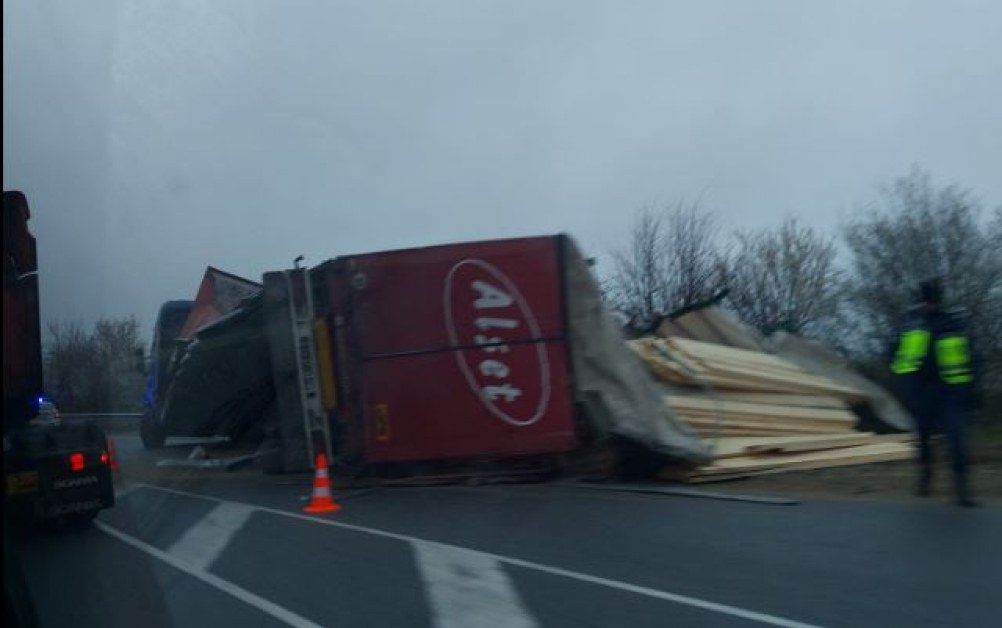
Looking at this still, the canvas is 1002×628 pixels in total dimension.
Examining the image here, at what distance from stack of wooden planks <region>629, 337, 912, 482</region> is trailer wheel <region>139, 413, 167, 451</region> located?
902cm

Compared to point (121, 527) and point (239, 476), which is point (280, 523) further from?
point (239, 476)

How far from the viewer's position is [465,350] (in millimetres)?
12727

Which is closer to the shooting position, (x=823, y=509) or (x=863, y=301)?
(x=823, y=509)

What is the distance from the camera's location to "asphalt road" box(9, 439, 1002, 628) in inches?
255

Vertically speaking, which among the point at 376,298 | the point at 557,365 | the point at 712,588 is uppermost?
the point at 376,298

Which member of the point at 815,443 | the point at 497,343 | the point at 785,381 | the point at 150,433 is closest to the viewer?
the point at 497,343

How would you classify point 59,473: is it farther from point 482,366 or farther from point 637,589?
point 637,589

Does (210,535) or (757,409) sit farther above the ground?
(757,409)

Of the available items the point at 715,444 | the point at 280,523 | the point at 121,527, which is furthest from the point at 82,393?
the point at 715,444

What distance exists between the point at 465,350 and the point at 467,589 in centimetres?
564

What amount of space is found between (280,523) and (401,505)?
1.42 m

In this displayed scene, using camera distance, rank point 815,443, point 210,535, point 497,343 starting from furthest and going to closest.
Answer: point 815,443, point 497,343, point 210,535

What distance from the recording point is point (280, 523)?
1080 cm

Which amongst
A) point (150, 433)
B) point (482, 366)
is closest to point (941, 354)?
point (482, 366)
